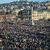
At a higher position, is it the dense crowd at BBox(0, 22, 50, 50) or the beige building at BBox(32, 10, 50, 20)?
the dense crowd at BBox(0, 22, 50, 50)

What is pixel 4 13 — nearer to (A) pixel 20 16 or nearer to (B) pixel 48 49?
(A) pixel 20 16

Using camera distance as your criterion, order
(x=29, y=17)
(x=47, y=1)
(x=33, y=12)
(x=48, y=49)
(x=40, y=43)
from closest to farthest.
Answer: (x=48, y=49)
(x=40, y=43)
(x=29, y=17)
(x=33, y=12)
(x=47, y=1)

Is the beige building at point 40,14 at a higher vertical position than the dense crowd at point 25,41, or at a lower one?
lower

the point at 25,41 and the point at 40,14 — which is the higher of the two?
the point at 25,41

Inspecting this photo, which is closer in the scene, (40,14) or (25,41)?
(25,41)

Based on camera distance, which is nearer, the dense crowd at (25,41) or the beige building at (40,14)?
the dense crowd at (25,41)

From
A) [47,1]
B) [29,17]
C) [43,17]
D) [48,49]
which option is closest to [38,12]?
[43,17]

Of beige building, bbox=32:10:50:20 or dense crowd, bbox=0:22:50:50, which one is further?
beige building, bbox=32:10:50:20

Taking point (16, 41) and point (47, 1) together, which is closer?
point (16, 41)

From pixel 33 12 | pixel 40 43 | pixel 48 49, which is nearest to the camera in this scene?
pixel 48 49
